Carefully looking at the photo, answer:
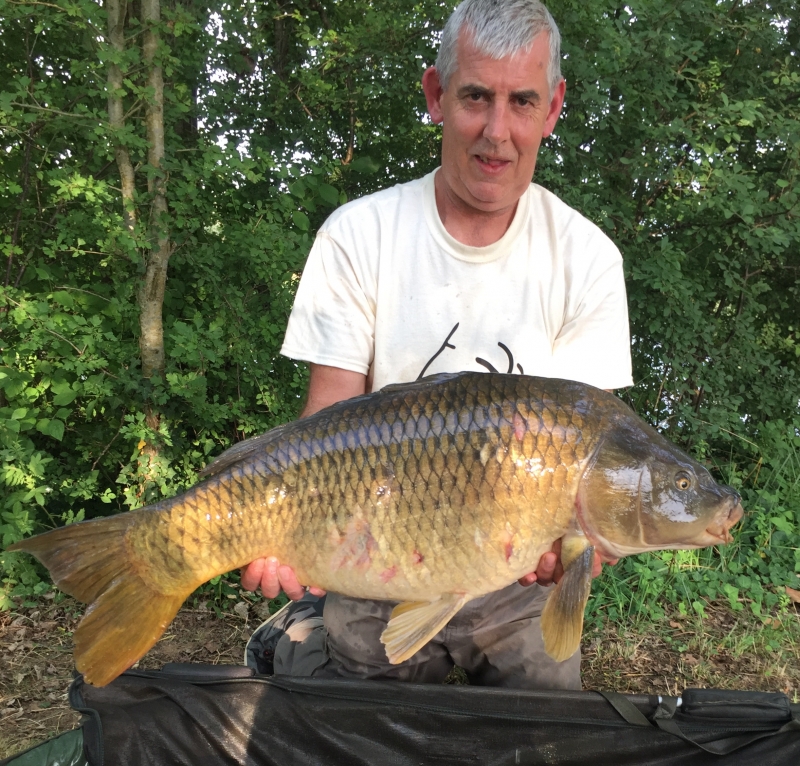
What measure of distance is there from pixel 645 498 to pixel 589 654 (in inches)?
51.5

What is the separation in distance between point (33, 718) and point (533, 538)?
1.64m

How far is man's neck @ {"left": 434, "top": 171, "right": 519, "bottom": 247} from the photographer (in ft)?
5.90

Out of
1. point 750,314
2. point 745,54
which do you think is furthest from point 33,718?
point 745,54

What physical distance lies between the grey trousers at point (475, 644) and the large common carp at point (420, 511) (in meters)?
0.46

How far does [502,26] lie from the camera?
1600 mm

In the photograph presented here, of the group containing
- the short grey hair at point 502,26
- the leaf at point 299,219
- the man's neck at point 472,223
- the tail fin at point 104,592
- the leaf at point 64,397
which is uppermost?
the short grey hair at point 502,26

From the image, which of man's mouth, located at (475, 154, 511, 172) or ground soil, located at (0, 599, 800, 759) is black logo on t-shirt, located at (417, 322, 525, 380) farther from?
ground soil, located at (0, 599, 800, 759)

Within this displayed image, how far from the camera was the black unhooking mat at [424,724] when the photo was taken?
158 cm

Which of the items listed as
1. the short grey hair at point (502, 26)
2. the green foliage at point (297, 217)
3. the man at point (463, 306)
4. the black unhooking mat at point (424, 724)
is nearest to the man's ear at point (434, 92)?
the man at point (463, 306)

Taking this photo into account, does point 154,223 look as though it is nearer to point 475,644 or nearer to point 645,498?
point 475,644

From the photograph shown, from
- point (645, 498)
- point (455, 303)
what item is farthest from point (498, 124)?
point (645, 498)

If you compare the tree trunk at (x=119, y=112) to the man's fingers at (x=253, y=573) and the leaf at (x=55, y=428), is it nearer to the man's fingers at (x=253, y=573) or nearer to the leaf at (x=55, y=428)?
the leaf at (x=55, y=428)

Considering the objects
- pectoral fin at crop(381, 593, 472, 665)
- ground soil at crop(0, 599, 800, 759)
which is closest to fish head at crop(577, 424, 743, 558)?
pectoral fin at crop(381, 593, 472, 665)

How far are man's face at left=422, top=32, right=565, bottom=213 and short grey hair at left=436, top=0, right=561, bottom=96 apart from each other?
17 millimetres
